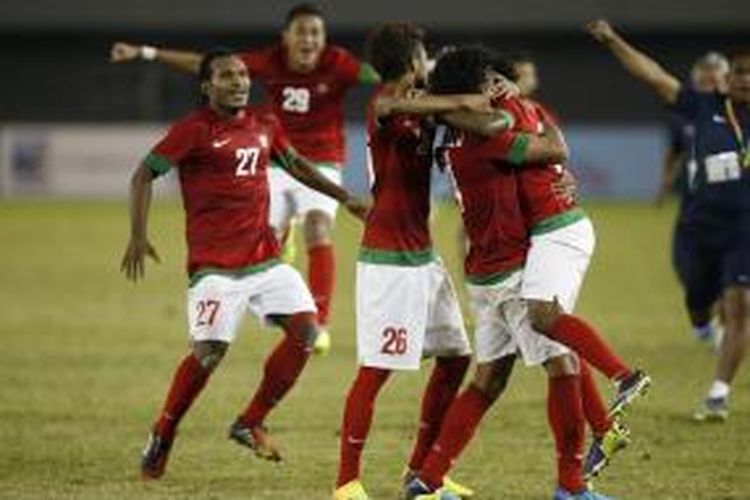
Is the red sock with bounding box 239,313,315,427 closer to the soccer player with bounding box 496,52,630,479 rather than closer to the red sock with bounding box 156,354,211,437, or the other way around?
the red sock with bounding box 156,354,211,437

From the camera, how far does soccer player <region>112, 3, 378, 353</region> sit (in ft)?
51.7

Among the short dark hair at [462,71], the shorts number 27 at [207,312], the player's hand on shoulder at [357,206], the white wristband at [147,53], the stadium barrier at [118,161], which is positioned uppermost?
the short dark hair at [462,71]

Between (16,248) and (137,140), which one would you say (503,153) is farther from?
(137,140)

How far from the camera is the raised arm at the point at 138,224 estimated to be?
36.0 ft

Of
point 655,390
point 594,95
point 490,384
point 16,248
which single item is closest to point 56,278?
point 16,248

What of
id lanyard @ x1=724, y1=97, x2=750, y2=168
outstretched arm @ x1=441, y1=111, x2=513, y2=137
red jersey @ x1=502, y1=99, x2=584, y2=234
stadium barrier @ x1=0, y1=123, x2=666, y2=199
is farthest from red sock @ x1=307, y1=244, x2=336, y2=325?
stadium barrier @ x1=0, y1=123, x2=666, y2=199

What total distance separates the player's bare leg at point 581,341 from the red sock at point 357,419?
913 mm

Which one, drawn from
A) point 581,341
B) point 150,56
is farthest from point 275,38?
point 581,341

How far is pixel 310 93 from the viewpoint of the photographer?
15.9 metres

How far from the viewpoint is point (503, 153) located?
9945mm

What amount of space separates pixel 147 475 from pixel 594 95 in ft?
131

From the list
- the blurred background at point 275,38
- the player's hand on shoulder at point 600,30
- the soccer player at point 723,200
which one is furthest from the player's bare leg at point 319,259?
the blurred background at point 275,38

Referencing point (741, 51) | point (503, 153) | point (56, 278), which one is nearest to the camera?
point (503, 153)

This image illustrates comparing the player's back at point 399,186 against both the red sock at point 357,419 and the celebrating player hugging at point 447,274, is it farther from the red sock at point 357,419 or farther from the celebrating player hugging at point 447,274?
the red sock at point 357,419
